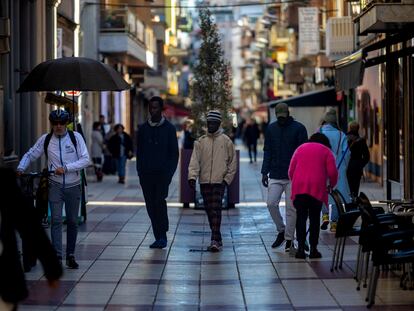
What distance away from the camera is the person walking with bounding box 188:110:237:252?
50.1 feet

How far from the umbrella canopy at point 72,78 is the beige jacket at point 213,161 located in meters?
1.52

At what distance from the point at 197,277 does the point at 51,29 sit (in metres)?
13.8

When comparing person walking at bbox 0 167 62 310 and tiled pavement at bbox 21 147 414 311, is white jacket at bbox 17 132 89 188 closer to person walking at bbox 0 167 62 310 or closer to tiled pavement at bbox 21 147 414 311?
tiled pavement at bbox 21 147 414 311

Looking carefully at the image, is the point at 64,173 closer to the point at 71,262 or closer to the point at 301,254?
the point at 71,262

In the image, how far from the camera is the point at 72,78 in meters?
15.9

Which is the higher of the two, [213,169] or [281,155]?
[281,155]

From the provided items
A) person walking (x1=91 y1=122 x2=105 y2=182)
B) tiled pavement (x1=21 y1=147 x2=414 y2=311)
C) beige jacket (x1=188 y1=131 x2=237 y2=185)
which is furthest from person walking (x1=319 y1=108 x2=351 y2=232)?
person walking (x1=91 y1=122 x2=105 y2=182)

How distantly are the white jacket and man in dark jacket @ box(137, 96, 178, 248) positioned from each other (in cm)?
213

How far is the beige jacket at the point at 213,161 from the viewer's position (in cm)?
1526

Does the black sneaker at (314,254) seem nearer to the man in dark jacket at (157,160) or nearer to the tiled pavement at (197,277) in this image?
the tiled pavement at (197,277)

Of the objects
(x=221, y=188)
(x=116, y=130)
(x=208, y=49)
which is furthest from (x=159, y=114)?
(x=116, y=130)

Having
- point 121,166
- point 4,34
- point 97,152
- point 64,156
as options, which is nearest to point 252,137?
point 97,152

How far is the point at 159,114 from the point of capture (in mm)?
15391

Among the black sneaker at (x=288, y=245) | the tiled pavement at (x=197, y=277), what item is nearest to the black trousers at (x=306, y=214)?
the tiled pavement at (x=197, y=277)
